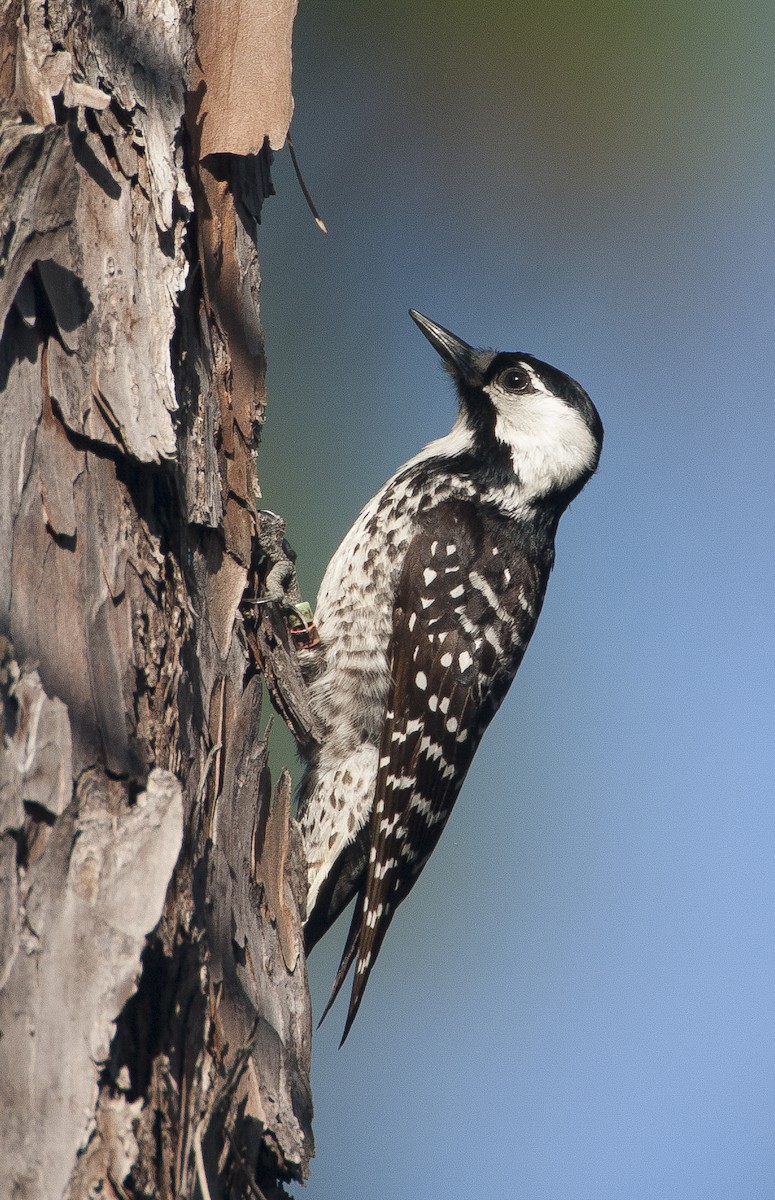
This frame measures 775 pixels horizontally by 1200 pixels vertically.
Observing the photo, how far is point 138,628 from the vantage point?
218cm

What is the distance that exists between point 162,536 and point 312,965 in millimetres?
4567

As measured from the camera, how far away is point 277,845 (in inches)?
114

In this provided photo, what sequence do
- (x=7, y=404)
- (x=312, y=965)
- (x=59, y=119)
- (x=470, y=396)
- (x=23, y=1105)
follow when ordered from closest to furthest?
(x=23, y=1105) → (x=7, y=404) → (x=59, y=119) → (x=470, y=396) → (x=312, y=965)

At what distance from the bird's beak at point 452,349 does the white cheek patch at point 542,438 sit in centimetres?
12

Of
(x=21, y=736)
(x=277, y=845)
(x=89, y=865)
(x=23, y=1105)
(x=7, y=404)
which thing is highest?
(x=7, y=404)

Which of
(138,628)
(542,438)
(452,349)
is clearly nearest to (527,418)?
(542,438)

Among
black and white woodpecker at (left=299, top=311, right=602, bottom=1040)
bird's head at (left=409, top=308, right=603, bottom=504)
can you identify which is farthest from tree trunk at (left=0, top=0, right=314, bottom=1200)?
bird's head at (left=409, top=308, right=603, bottom=504)

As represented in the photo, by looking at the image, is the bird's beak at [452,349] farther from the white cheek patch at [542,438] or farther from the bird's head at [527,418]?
the white cheek patch at [542,438]

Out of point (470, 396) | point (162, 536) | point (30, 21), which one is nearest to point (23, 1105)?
point (162, 536)

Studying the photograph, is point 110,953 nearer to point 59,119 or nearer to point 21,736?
point 21,736

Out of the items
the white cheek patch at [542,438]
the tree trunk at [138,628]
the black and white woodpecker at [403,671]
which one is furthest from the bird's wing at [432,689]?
the tree trunk at [138,628]

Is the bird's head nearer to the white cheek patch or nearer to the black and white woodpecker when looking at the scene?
the white cheek patch

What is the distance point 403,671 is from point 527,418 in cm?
123

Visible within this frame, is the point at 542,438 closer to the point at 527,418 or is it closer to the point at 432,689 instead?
the point at 527,418
